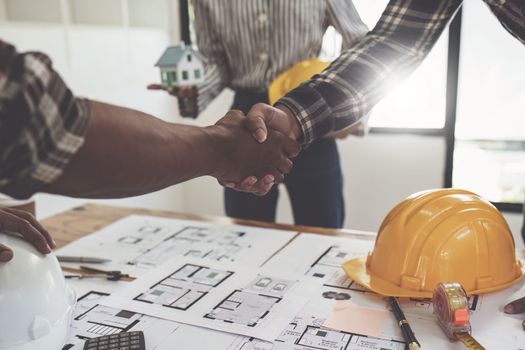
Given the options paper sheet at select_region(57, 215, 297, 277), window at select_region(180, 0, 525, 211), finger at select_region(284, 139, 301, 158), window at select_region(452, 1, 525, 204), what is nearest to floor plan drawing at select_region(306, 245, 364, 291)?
paper sheet at select_region(57, 215, 297, 277)

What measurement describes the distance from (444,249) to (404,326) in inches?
6.6

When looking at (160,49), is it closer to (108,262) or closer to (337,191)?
(337,191)

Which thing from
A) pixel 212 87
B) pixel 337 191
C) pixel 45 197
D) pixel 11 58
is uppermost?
pixel 11 58

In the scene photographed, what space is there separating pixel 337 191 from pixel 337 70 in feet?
1.85

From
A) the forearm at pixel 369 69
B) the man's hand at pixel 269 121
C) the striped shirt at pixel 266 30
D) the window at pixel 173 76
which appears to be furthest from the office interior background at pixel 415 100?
the man's hand at pixel 269 121

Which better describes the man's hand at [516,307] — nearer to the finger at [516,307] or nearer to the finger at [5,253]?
the finger at [516,307]

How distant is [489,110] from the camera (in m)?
2.61

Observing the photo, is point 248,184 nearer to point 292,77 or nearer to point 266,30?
point 292,77

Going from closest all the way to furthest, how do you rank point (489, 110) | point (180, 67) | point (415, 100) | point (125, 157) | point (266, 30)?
1. point (125, 157)
2. point (180, 67)
3. point (266, 30)
4. point (489, 110)
5. point (415, 100)

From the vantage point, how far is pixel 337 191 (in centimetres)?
168

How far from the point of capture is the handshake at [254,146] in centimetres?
97

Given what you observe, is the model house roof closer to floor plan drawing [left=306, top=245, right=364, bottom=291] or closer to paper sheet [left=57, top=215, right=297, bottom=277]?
paper sheet [left=57, top=215, right=297, bottom=277]

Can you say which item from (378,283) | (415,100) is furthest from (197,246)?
(415,100)

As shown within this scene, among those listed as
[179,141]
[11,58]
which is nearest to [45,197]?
[179,141]
